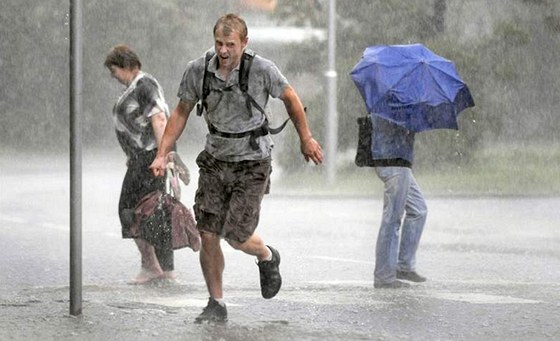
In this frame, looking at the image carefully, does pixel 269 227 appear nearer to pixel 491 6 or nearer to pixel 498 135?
pixel 498 135

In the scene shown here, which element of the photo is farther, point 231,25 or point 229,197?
point 229,197

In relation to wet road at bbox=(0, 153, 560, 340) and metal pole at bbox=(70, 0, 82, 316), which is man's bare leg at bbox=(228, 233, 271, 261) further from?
metal pole at bbox=(70, 0, 82, 316)

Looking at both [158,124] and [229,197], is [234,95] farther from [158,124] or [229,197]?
[158,124]

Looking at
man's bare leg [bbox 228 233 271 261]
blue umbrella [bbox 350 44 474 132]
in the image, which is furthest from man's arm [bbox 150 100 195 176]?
blue umbrella [bbox 350 44 474 132]

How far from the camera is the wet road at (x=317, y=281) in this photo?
8703 millimetres

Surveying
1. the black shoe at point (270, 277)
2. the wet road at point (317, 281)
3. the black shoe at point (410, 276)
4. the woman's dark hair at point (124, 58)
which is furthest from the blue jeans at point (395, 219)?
the black shoe at point (270, 277)

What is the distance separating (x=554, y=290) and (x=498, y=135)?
17.0 metres

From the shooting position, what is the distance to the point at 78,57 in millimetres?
8453

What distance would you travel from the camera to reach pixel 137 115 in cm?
1098

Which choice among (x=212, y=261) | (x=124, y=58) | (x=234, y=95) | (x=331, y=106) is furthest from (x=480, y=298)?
(x=331, y=106)

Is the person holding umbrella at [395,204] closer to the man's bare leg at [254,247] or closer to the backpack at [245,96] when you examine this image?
the man's bare leg at [254,247]

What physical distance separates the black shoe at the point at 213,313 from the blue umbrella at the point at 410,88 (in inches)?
95.8

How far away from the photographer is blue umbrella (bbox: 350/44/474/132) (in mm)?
10891

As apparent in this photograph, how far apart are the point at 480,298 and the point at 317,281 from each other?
167 centimetres
